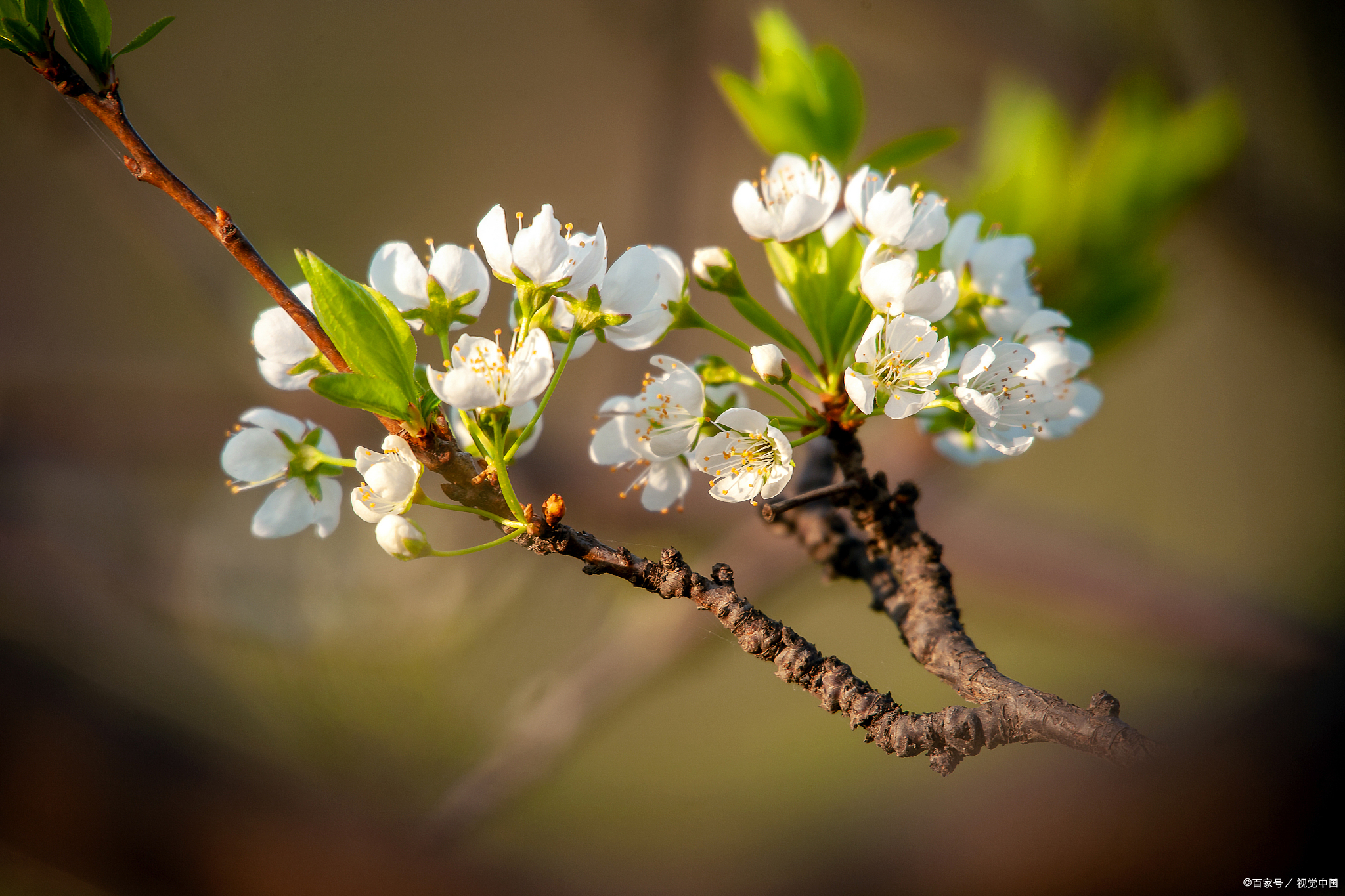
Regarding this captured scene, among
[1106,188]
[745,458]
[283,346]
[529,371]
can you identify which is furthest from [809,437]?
[1106,188]

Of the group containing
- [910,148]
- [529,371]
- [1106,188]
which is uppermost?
[1106,188]

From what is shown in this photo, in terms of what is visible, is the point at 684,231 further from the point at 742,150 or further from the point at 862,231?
the point at 862,231

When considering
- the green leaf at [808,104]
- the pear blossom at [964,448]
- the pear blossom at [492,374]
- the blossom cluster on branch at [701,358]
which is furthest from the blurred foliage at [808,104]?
the pear blossom at [492,374]

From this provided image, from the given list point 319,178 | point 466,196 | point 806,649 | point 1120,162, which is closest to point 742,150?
point 466,196

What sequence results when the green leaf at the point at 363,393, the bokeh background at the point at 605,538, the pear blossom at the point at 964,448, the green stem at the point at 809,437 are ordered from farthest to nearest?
the bokeh background at the point at 605,538
the pear blossom at the point at 964,448
the green stem at the point at 809,437
the green leaf at the point at 363,393

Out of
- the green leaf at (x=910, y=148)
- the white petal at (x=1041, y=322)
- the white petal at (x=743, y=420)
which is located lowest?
the white petal at (x=743, y=420)

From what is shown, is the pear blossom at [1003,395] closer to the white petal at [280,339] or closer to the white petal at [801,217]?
the white petal at [801,217]

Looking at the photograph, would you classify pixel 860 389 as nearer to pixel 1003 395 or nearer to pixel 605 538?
pixel 1003 395
